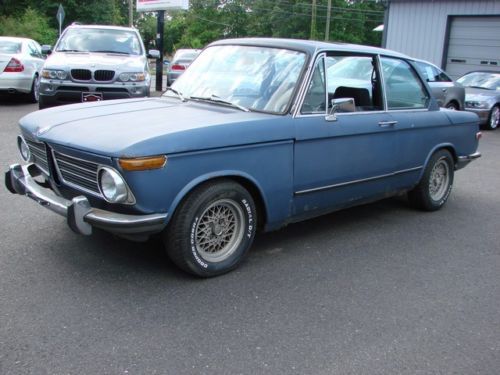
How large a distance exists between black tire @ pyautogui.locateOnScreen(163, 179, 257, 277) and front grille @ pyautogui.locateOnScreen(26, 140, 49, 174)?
3.65 ft

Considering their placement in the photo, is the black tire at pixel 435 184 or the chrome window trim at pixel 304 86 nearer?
the chrome window trim at pixel 304 86

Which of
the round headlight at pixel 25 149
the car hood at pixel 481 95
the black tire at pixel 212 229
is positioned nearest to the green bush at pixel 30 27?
the car hood at pixel 481 95

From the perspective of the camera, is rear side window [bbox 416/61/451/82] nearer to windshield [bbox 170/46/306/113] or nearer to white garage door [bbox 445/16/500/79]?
white garage door [bbox 445/16/500/79]

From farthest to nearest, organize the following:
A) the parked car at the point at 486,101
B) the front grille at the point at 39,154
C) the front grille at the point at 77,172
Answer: the parked car at the point at 486,101 < the front grille at the point at 39,154 < the front grille at the point at 77,172

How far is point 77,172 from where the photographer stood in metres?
3.79

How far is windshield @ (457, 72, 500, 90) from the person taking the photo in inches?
586

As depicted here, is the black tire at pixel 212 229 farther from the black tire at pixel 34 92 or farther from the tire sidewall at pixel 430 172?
the black tire at pixel 34 92

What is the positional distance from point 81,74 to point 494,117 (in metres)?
10.4

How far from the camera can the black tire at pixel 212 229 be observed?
3.76 meters

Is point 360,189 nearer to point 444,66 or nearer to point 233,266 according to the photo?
point 233,266

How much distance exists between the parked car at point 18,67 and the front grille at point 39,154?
9328 millimetres

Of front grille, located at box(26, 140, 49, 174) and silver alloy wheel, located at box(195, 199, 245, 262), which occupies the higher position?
front grille, located at box(26, 140, 49, 174)

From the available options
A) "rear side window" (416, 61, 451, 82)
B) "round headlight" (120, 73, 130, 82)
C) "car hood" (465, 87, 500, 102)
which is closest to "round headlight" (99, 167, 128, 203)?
"round headlight" (120, 73, 130, 82)

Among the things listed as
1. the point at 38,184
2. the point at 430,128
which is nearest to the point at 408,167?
the point at 430,128
